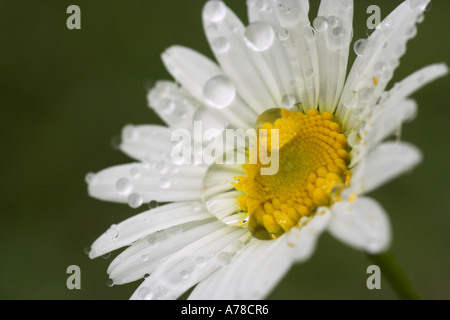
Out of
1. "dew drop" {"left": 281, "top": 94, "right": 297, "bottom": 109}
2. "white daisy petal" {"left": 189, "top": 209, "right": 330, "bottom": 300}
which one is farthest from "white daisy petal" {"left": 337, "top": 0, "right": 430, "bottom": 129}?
"white daisy petal" {"left": 189, "top": 209, "right": 330, "bottom": 300}

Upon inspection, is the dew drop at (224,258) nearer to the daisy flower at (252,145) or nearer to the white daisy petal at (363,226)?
the daisy flower at (252,145)

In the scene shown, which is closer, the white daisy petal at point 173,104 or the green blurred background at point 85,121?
the white daisy petal at point 173,104

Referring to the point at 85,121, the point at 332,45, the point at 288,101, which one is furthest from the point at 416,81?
the point at 85,121

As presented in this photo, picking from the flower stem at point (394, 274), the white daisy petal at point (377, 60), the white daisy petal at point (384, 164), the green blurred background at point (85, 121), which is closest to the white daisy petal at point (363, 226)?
the white daisy petal at point (384, 164)

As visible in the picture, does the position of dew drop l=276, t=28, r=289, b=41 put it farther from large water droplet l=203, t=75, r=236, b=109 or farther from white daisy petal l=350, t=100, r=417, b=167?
white daisy petal l=350, t=100, r=417, b=167

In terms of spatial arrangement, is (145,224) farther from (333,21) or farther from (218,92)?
(333,21)

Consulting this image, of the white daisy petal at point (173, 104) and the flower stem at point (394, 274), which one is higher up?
the white daisy petal at point (173, 104)

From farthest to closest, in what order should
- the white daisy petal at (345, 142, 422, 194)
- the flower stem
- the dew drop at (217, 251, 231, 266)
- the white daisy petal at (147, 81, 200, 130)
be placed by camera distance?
the white daisy petal at (147, 81, 200, 130)
the dew drop at (217, 251, 231, 266)
the flower stem
the white daisy petal at (345, 142, 422, 194)
